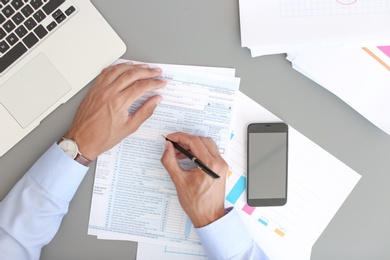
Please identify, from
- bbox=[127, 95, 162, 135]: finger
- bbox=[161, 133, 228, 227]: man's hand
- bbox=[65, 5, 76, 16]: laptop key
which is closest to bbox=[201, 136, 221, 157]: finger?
bbox=[161, 133, 228, 227]: man's hand

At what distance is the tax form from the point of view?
2.48 feet

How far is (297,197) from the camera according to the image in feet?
2.55

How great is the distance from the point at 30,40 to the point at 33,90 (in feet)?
0.30

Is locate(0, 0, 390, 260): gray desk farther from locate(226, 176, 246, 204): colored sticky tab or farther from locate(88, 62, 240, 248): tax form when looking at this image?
locate(226, 176, 246, 204): colored sticky tab

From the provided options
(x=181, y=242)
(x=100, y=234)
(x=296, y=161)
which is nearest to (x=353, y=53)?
(x=296, y=161)

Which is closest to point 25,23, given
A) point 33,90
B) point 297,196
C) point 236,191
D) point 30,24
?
point 30,24

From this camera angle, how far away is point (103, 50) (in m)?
0.74

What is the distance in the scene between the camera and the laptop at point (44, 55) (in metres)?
0.70

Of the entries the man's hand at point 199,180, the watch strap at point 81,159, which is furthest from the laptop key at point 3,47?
A: the man's hand at point 199,180

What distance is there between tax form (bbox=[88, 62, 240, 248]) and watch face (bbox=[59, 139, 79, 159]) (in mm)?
60

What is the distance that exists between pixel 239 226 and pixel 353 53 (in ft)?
1.30

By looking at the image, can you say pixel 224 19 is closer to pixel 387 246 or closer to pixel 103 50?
pixel 103 50

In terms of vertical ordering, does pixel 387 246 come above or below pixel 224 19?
below

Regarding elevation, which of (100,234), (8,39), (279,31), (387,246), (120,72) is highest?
(8,39)
